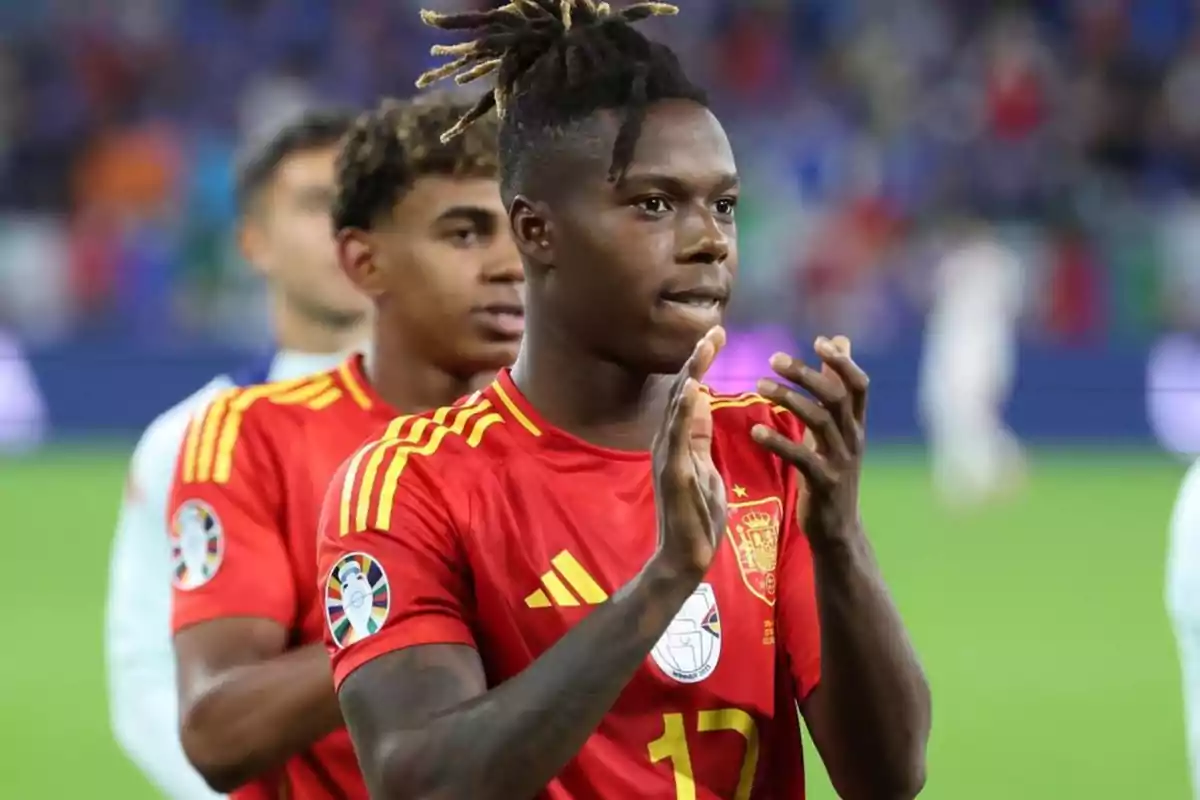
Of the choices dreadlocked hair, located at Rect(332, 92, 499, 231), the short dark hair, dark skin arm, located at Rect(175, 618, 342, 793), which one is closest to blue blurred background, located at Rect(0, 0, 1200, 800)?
the short dark hair

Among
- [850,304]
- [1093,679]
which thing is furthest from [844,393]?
[850,304]

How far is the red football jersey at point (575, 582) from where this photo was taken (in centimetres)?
310

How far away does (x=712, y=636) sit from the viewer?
3.19m

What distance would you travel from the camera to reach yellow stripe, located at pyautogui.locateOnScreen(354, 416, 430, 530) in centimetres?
312

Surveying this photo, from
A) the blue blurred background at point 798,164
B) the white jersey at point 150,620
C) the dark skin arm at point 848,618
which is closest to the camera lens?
the dark skin arm at point 848,618

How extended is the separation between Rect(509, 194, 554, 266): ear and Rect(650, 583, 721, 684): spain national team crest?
550 millimetres

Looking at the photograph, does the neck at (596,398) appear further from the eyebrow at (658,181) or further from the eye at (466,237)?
the eye at (466,237)

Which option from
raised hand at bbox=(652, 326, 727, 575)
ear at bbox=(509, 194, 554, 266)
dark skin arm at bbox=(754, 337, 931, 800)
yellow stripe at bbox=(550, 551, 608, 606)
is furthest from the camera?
ear at bbox=(509, 194, 554, 266)

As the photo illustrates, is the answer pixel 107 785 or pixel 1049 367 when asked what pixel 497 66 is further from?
pixel 1049 367

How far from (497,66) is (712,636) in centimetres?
95

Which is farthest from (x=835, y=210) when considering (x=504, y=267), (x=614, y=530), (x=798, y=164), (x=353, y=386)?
(x=614, y=530)

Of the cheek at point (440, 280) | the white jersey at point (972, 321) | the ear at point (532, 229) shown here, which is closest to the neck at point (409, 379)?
the cheek at point (440, 280)

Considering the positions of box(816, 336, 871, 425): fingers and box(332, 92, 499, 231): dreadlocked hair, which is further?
box(332, 92, 499, 231): dreadlocked hair

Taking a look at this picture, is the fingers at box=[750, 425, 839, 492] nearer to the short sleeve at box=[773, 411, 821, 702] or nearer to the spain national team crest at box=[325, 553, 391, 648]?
the short sleeve at box=[773, 411, 821, 702]
